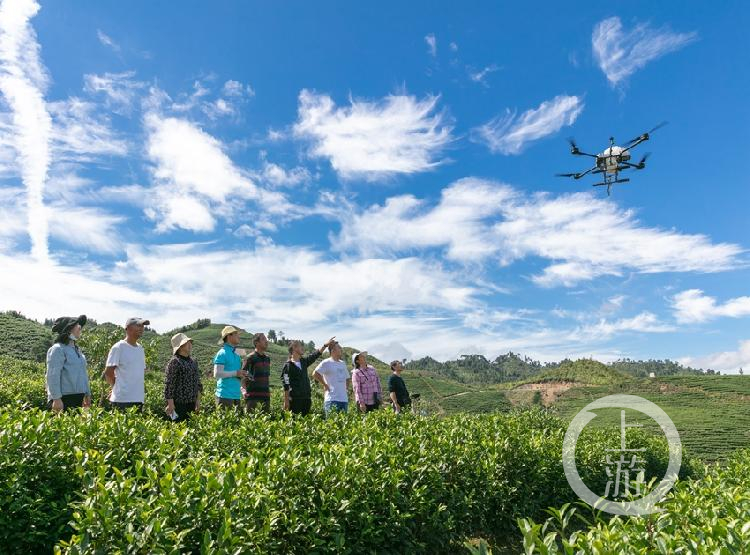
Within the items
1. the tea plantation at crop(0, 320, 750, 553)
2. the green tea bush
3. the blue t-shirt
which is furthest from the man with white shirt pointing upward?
the green tea bush

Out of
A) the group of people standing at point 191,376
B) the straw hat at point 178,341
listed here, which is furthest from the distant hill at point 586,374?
the straw hat at point 178,341

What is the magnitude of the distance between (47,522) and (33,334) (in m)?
48.5

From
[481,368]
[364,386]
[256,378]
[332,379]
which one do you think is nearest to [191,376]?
[256,378]

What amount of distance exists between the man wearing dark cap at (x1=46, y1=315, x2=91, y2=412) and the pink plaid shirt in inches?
169

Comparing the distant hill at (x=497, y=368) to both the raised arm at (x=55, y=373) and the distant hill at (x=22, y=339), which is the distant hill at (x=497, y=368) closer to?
the distant hill at (x=22, y=339)

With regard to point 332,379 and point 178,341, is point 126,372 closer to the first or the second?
point 178,341

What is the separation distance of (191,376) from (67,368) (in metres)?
1.53

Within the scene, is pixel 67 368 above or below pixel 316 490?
above

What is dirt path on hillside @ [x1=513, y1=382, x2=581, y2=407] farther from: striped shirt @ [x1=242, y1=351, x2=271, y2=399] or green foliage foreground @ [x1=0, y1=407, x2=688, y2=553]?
green foliage foreground @ [x1=0, y1=407, x2=688, y2=553]

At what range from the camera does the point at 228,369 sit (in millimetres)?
7406

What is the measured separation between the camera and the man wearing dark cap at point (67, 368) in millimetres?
6262

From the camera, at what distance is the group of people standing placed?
21.1 feet

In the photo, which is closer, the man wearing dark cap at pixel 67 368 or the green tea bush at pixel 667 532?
the green tea bush at pixel 667 532

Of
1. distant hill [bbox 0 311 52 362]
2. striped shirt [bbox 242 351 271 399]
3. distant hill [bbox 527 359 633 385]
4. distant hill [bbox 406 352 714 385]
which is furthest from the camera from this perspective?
distant hill [bbox 406 352 714 385]
